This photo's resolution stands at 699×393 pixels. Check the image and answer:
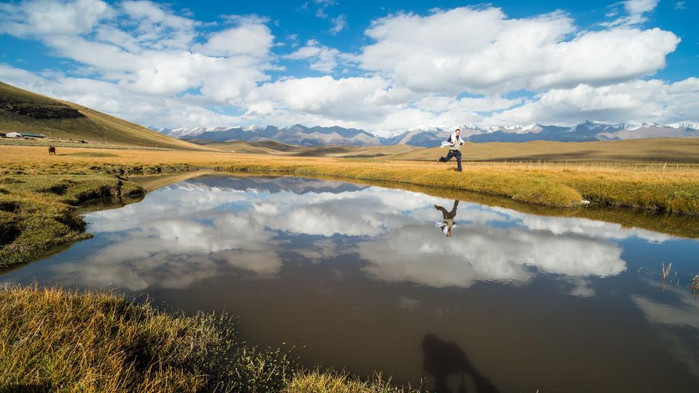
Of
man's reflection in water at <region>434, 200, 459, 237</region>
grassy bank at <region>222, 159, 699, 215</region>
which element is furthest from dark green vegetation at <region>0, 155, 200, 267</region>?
grassy bank at <region>222, 159, 699, 215</region>

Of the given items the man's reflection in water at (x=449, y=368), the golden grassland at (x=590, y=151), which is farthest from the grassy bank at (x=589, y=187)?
the golden grassland at (x=590, y=151)

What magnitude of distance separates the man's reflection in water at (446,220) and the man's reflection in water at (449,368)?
1237cm

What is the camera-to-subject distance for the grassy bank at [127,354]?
5.21 m

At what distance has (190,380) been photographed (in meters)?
6.64

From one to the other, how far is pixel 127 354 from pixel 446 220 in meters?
21.5

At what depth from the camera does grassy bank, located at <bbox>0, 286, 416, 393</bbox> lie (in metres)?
5.21

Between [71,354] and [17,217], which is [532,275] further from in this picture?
[17,217]

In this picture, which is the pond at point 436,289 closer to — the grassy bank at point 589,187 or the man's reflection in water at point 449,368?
the man's reflection in water at point 449,368

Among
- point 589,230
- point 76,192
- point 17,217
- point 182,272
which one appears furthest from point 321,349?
point 76,192

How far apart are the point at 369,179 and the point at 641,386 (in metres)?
52.4

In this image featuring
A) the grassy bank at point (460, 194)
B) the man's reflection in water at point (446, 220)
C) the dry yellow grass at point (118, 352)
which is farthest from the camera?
the man's reflection in water at point (446, 220)

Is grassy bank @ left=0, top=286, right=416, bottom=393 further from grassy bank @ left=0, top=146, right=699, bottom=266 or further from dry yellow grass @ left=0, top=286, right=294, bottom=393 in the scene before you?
grassy bank @ left=0, top=146, right=699, bottom=266

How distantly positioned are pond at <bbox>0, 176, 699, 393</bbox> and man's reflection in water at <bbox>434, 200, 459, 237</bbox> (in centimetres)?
35

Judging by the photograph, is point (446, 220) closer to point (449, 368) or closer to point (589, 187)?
point (449, 368)
